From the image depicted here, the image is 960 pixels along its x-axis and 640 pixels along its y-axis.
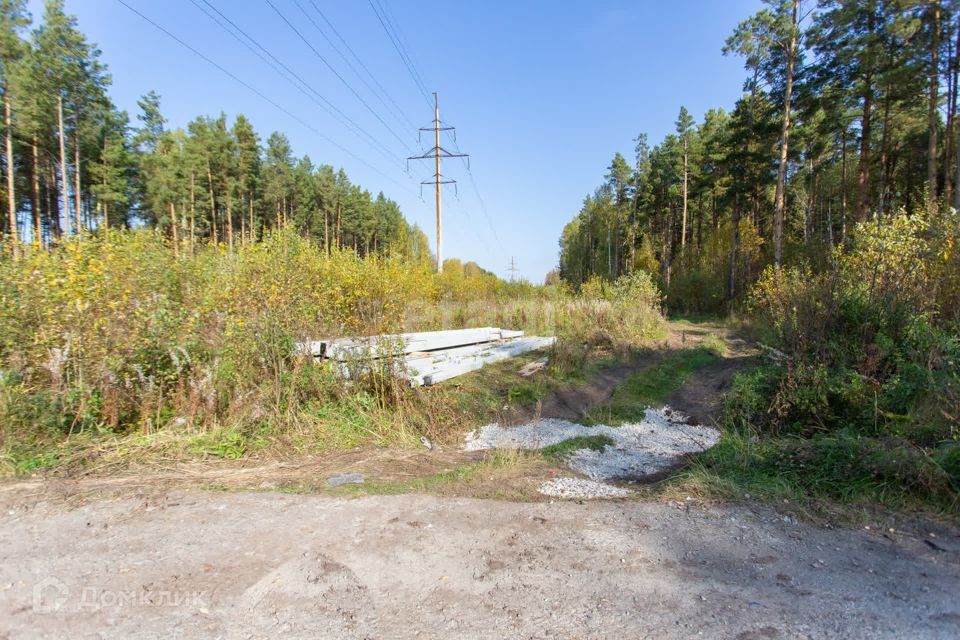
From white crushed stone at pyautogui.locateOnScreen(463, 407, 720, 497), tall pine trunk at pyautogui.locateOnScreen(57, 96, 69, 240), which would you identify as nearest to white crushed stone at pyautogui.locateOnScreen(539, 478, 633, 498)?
white crushed stone at pyautogui.locateOnScreen(463, 407, 720, 497)

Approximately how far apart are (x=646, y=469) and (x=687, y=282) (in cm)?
2937

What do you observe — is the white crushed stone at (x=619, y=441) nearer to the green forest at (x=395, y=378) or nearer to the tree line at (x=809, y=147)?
the green forest at (x=395, y=378)

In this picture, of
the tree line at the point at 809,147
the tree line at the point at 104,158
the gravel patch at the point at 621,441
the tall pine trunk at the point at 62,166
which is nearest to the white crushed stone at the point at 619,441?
the gravel patch at the point at 621,441

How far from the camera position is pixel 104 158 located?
1135 inches

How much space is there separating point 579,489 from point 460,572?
1.77m

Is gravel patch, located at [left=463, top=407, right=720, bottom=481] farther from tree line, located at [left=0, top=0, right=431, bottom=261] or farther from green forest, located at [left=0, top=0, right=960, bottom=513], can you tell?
tree line, located at [left=0, top=0, right=431, bottom=261]

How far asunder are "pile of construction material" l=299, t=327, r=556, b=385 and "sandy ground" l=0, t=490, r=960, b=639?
9.39 ft

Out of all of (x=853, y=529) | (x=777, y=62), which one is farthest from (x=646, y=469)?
(x=777, y=62)

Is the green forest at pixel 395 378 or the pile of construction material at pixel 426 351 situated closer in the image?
the green forest at pixel 395 378

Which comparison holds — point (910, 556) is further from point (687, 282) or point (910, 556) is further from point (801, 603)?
point (687, 282)

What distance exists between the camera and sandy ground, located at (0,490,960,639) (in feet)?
7.35

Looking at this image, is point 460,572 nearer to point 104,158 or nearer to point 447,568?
point 447,568

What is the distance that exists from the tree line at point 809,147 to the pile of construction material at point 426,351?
277 inches

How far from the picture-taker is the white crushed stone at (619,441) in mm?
5043
